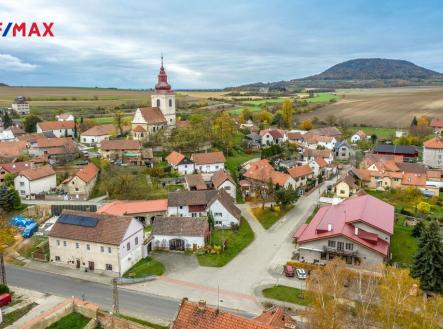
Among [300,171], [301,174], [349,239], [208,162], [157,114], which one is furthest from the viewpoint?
[157,114]

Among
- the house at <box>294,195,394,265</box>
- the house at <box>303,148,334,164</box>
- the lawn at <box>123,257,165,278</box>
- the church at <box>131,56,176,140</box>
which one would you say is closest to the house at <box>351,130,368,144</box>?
the house at <box>303,148,334,164</box>

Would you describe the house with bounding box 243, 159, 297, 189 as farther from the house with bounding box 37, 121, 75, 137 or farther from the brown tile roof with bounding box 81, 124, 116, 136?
the house with bounding box 37, 121, 75, 137

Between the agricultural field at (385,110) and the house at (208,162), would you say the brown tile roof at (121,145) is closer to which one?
the house at (208,162)

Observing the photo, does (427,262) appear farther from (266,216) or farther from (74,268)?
(74,268)

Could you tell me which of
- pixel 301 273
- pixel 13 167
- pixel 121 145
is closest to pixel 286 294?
pixel 301 273

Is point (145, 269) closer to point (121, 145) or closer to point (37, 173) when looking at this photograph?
point (37, 173)

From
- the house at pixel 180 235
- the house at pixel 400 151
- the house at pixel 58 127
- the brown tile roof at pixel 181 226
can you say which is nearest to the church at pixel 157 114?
the house at pixel 58 127
